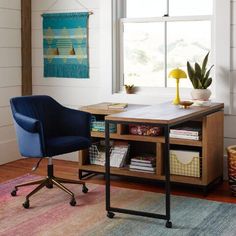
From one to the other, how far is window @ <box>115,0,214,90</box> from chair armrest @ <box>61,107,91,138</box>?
920mm

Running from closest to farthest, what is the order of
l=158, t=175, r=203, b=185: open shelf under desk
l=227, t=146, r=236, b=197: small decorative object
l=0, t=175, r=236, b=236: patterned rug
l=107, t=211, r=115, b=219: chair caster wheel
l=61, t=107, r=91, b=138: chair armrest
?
l=0, t=175, r=236, b=236: patterned rug, l=107, t=211, r=115, b=219: chair caster wheel, l=227, t=146, r=236, b=197: small decorative object, l=158, t=175, r=203, b=185: open shelf under desk, l=61, t=107, r=91, b=138: chair armrest

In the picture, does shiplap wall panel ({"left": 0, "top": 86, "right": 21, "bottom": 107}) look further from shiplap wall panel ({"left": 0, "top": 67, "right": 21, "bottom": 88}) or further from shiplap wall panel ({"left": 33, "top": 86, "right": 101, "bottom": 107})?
shiplap wall panel ({"left": 33, "top": 86, "right": 101, "bottom": 107})

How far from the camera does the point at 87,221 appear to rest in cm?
356

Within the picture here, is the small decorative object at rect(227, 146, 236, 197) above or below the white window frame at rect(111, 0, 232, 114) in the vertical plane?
below

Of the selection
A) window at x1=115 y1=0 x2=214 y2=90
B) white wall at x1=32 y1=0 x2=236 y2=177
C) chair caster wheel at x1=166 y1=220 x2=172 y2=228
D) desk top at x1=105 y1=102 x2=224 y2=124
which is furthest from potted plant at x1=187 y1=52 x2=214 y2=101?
chair caster wheel at x1=166 y1=220 x2=172 y2=228

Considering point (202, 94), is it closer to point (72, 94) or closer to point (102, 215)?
point (102, 215)

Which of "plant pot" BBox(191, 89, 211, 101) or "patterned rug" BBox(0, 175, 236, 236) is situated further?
"plant pot" BBox(191, 89, 211, 101)

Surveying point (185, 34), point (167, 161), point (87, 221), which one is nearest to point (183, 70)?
point (185, 34)

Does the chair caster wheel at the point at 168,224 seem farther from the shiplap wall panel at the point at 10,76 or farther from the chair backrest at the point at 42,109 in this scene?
the shiplap wall panel at the point at 10,76

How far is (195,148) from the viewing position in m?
4.50

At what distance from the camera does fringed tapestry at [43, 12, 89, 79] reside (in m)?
5.29

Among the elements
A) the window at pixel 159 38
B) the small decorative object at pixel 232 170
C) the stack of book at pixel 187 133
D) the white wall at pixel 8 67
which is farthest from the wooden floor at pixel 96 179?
the window at pixel 159 38

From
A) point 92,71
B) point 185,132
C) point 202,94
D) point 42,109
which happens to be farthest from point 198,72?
point 42,109

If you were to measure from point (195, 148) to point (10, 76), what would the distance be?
223 cm
